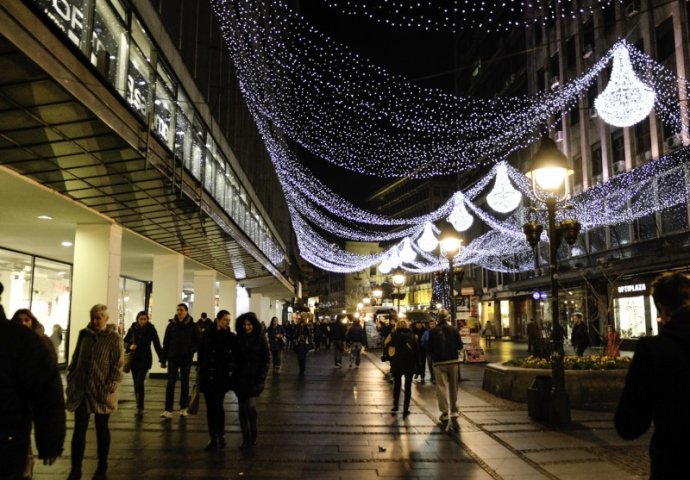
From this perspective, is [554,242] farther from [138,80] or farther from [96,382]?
[138,80]

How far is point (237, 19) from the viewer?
Result: 24203 mm

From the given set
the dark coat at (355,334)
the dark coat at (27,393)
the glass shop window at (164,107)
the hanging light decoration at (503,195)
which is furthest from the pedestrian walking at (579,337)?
the dark coat at (27,393)

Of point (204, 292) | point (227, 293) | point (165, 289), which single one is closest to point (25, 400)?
point (165, 289)

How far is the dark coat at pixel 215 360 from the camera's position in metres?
8.05

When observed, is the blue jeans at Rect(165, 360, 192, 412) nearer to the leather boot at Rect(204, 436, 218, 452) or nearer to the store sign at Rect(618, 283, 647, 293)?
the leather boot at Rect(204, 436, 218, 452)

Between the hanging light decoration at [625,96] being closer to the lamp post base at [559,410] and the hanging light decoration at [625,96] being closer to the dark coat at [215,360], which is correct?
the lamp post base at [559,410]

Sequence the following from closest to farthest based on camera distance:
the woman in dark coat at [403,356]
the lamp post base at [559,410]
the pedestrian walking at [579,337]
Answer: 1. the lamp post base at [559,410]
2. the woman in dark coat at [403,356]
3. the pedestrian walking at [579,337]

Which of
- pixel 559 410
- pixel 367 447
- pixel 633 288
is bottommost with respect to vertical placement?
pixel 367 447

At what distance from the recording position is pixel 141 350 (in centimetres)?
1073

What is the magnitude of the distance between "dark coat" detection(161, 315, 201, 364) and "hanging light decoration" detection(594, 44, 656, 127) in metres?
12.4

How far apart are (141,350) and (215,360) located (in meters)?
3.24

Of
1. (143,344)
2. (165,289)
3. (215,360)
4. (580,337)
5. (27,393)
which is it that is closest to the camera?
(27,393)

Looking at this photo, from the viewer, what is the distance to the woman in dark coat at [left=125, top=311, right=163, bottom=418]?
34.9ft

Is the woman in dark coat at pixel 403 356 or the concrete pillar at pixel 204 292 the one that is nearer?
the woman in dark coat at pixel 403 356
